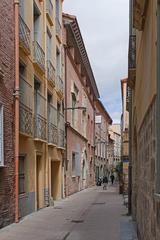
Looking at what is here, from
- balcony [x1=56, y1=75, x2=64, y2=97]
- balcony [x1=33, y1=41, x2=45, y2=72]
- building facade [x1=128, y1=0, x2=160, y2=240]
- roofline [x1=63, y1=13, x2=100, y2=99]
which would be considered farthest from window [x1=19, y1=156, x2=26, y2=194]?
roofline [x1=63, y1=13, x2=100, y2=99]

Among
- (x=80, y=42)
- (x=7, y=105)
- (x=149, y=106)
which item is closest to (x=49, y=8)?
(x=7, y=105)

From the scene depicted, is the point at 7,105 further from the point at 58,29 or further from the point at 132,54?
the point at 58,29

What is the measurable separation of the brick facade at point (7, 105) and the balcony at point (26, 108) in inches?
58.0

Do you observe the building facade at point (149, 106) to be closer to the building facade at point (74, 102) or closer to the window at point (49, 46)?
the window at point (49, 46)

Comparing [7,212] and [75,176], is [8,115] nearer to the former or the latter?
[7,212]

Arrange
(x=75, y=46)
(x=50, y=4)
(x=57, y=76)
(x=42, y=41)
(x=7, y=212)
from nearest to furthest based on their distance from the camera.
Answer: (x=7, y=212) < (x=42, y=41) < (x=50, y=4) < (x=57, y=76) < (x=75, y=46)

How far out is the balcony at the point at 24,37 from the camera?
49.6 ft

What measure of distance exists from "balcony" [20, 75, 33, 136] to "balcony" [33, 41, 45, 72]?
140cm

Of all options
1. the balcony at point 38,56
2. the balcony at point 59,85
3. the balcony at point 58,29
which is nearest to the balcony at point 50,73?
the balcony at point 38,56

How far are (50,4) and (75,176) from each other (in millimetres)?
13617

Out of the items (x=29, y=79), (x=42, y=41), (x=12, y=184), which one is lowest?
(x=12, y=184)

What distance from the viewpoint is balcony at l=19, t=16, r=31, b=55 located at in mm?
15115

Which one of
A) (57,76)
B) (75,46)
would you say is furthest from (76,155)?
(57,76)

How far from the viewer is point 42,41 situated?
65.6 feet
